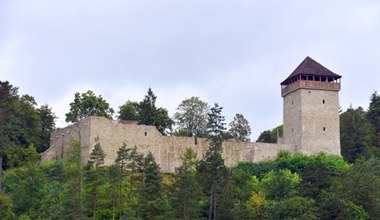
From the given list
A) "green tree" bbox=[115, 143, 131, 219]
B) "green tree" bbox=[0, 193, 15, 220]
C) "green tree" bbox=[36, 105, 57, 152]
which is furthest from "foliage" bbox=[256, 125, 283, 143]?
"green tree" bbox=[0, 193, 15, 220]

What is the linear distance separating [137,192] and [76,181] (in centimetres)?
384

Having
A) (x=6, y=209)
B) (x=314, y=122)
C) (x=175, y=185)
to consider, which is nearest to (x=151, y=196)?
(x=175, y=185)

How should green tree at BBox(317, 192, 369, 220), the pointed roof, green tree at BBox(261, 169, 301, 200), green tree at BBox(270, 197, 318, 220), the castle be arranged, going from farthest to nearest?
the pointed roof, the castle, green tree at BBox(261, 169, 301, 200), green tree at BBox(317, 192, 369, 220), green tree at BBox(270, 197, 318, 220)

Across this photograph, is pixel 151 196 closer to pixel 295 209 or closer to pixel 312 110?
pixel 295 209

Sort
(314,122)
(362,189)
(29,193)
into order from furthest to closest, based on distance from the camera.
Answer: (314,122), (362,189), (29,193)

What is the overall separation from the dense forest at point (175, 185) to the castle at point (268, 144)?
1.00 metres

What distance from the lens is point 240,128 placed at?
279 feet

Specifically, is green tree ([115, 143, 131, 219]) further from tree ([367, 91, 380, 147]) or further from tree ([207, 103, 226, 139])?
tree ([367, 91, 380, 147])

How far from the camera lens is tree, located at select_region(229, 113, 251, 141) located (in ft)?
275

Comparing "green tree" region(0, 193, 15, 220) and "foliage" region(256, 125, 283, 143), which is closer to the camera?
"green tree" region(0, 193, 15, 220)

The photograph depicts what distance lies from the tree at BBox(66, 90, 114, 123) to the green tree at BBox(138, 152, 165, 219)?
75.6 feet

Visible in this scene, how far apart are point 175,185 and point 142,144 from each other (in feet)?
36.0

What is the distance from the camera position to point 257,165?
62.2 meters

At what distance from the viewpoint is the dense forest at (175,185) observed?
158ft
